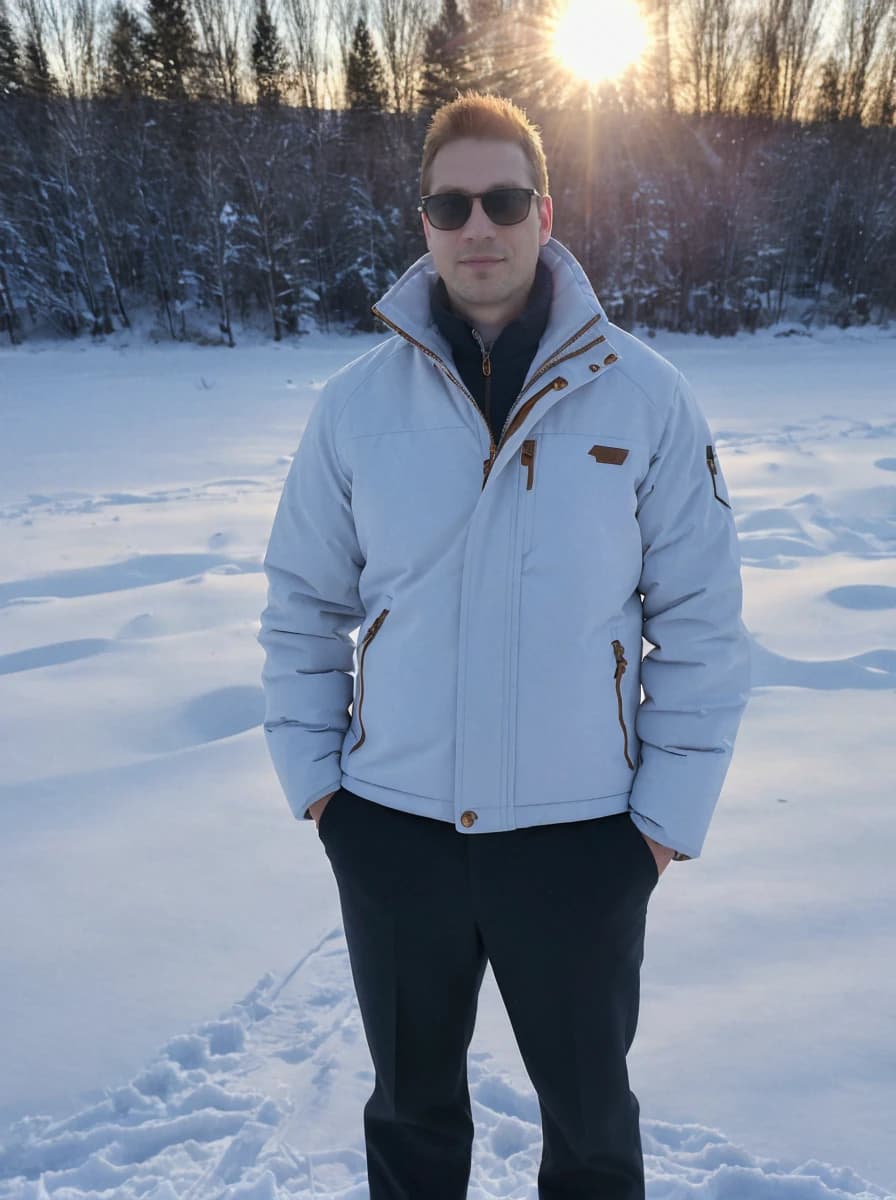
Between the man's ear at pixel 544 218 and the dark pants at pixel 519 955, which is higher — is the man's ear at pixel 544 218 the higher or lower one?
the higher one

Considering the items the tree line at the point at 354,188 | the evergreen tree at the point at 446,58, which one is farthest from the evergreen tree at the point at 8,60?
the evergreen tree at the point at 446,58

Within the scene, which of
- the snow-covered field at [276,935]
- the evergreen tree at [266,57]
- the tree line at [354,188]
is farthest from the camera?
the evergreen tree at [266,57]

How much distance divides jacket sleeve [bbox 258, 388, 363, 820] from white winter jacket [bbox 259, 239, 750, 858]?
0.02 metres

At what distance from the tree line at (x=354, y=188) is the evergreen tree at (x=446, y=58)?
0.07m

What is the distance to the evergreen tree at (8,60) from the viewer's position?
2292 centimetres

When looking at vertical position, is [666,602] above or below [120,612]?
above

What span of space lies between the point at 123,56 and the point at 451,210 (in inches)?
1169

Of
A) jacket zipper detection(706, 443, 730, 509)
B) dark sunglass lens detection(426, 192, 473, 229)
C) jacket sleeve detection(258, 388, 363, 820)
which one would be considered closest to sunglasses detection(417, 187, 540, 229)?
dark sunglass lens detection(426, 192, 473, 229)

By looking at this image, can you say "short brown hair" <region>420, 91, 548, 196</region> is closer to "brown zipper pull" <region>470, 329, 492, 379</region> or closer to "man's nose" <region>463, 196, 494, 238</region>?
"man's nose" <region>463, 196, 494, 238</region>

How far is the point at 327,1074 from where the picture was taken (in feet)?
6.08

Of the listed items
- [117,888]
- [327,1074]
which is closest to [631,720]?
[327,1074]

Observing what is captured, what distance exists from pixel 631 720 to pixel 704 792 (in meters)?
0.15

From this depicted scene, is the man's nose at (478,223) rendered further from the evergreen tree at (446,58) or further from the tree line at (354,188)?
the evergreen tree at (446,58)

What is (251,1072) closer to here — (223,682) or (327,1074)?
(327,1074)
